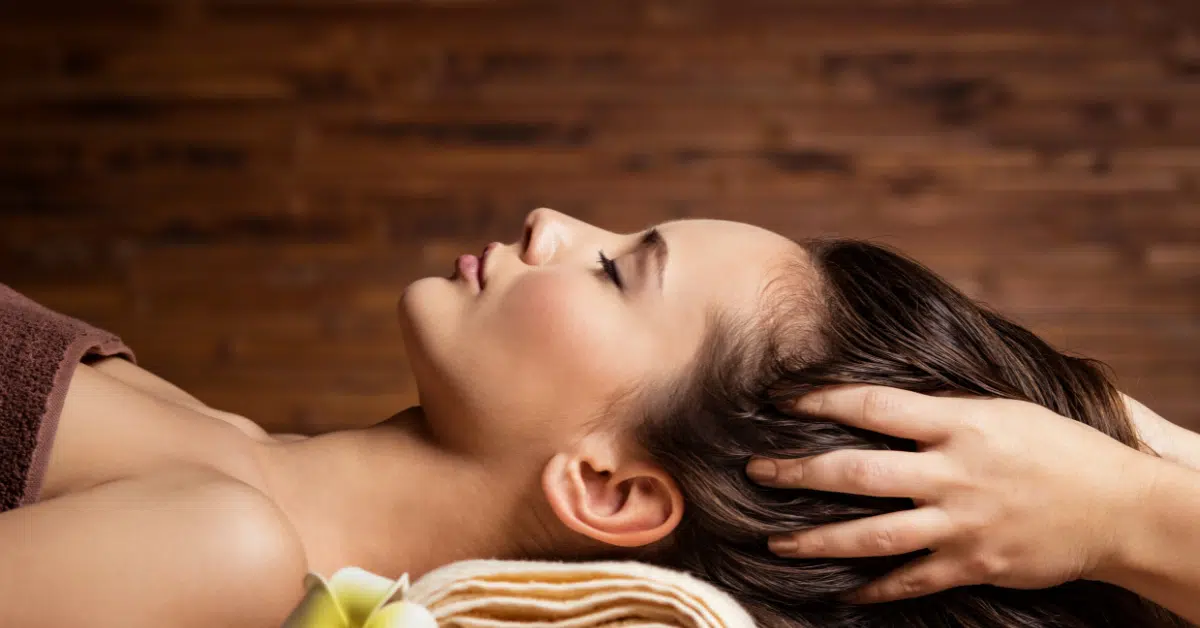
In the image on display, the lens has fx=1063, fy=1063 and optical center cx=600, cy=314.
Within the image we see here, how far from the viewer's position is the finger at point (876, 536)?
0.89 m

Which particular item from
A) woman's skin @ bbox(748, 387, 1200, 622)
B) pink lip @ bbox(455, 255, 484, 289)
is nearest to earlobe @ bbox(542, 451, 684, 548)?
woman's skin @ bbox(748, 387, 1200, 622)

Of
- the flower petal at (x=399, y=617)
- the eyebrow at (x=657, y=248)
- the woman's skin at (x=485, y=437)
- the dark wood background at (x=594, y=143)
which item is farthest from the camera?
the dark wood background at (x=594, y=143)

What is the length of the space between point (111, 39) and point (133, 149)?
26cm

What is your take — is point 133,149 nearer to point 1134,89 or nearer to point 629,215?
point 629,215

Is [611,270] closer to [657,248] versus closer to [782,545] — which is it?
[657,248]

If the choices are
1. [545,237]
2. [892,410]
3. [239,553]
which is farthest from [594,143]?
[239,553]

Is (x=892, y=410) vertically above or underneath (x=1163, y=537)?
above

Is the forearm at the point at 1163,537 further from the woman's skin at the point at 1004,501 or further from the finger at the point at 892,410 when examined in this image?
the finger at the point at 892,410

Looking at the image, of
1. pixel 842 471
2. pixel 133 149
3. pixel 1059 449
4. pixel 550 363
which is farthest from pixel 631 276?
pixel 133 149

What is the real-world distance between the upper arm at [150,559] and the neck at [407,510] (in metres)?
0.14

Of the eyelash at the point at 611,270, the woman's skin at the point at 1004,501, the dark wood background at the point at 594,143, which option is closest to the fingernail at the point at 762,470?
the woman's skin at the point at 1004,501

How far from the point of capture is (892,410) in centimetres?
92

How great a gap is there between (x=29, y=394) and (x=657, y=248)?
0.57 meters

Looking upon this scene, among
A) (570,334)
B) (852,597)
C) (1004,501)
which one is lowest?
(852,597)
